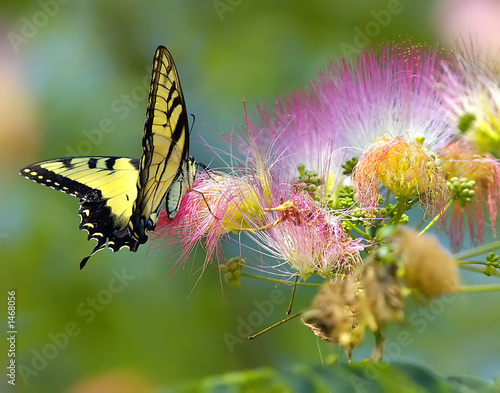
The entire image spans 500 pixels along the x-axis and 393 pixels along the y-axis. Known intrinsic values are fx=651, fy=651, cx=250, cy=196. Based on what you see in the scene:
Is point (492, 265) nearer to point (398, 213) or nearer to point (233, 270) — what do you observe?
point (398, 213)

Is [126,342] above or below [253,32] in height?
below

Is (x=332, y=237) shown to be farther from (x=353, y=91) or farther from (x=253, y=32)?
(x=253, y=32)

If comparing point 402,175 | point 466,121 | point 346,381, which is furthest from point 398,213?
point 346,381

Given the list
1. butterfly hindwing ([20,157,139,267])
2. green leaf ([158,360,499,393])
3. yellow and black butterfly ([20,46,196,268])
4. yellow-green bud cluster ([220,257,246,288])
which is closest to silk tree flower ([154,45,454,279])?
yellow-green bud cluster ([220,257,246,288])

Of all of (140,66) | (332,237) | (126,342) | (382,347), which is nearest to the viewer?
(382,347)

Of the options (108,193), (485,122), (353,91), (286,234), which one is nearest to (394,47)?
(353,91)

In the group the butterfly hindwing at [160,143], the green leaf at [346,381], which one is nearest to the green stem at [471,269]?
the green leaf at [346,381]

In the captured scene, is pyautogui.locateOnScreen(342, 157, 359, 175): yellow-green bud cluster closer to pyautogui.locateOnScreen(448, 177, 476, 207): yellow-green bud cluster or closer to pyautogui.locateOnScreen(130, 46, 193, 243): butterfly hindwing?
pyautogui.locateOnScreen(448, 177, 476, 207): yellow-green bud cluster
